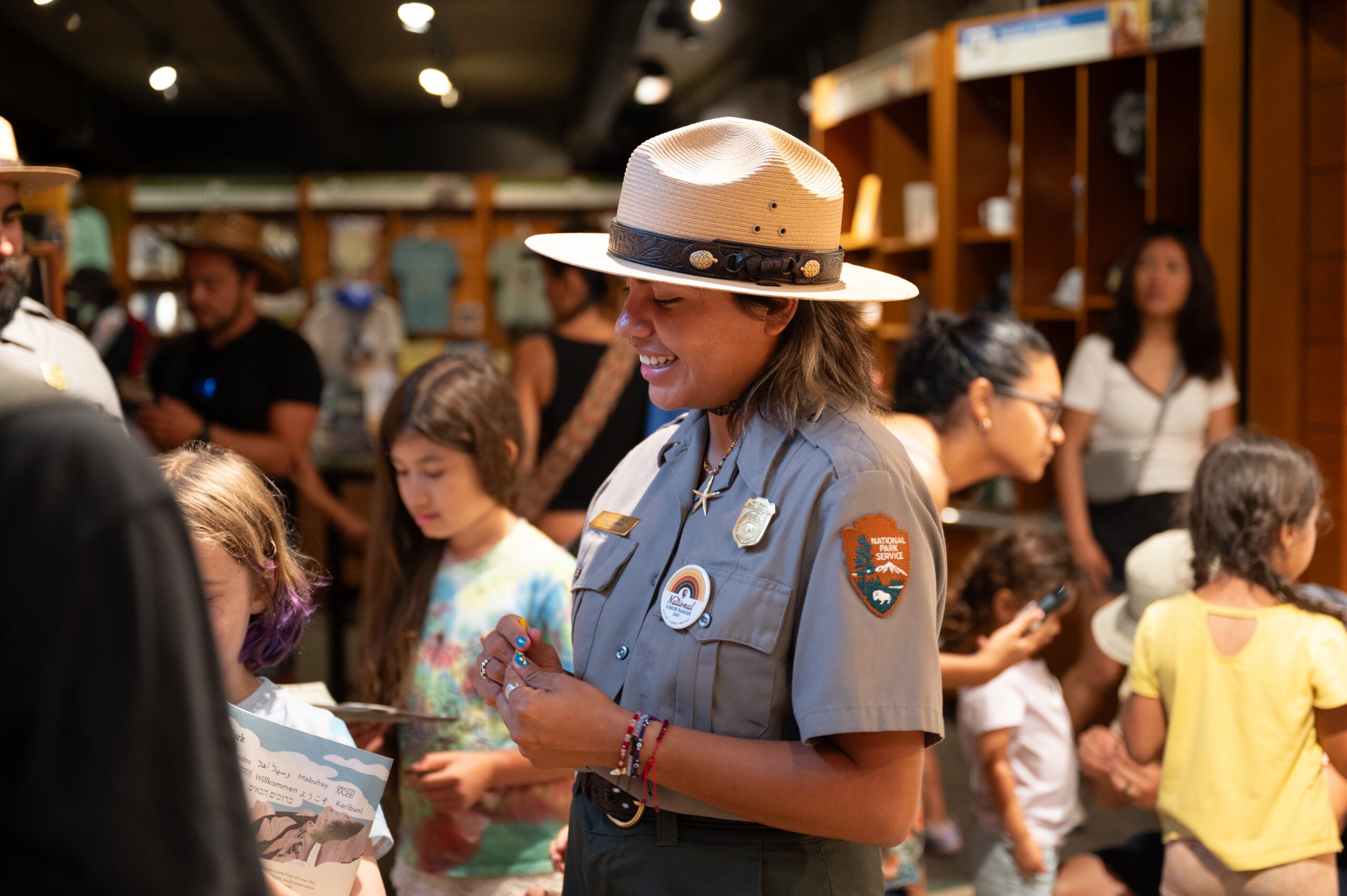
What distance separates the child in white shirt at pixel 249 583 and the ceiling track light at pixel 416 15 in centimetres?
397

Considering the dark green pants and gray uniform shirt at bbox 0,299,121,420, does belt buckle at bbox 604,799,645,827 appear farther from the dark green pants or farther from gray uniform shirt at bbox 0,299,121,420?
gray uniform shirt at bbox 0,299,121,420

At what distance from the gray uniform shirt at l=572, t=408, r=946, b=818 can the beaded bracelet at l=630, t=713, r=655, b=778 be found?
0.04m

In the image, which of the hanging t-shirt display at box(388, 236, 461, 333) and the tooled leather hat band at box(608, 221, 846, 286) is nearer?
the tooled leather hat band at box(608, 221, 846, 286)

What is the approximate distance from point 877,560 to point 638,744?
314mm

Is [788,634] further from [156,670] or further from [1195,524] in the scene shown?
[1195,524]

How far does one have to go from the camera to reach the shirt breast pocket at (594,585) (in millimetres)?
1378

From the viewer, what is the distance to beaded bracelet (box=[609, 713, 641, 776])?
3.90 ft

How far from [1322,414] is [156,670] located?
3464 millimetres

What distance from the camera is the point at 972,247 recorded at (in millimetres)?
5266

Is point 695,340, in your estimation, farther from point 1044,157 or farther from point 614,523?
point 1044,157

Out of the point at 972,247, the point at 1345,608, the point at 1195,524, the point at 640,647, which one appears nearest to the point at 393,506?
the point at 640,647

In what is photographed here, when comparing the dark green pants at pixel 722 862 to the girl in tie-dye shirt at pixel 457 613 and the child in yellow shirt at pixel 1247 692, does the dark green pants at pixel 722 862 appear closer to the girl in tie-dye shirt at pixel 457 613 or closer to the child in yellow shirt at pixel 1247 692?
the girl in tie-dye shirt at pixel 457 613

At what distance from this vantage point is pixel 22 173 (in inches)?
83.9

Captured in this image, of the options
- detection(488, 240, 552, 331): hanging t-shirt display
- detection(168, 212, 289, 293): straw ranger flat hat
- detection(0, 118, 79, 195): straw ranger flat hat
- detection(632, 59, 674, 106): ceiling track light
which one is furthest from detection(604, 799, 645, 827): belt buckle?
detection(488, 240, 552, 331): hanging t-shirt display
